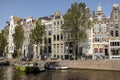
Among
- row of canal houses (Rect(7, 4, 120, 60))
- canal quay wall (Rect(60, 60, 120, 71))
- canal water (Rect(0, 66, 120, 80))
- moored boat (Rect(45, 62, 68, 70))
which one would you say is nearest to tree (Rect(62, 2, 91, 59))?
canal quay wall (Rect(60, 60, 120, 71))

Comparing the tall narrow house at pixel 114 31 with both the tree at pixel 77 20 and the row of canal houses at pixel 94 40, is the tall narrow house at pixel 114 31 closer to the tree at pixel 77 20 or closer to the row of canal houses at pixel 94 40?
the row of canal houses at pixel 94 40

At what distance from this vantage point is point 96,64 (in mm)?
58656

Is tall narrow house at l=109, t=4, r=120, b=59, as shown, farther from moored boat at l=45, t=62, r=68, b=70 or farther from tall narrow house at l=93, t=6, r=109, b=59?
moored boat at l=45, t=62, r=68, b=70

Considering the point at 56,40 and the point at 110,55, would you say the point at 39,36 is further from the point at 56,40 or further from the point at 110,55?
the point at 110,55

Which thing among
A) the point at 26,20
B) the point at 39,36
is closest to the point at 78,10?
the point at 39,36

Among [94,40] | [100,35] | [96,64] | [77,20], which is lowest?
[96,64]

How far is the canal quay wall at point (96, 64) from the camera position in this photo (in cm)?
Result: 5591

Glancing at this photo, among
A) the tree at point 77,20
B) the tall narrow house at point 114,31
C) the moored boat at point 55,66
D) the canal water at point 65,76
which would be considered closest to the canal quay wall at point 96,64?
the moored boat at point 55,66

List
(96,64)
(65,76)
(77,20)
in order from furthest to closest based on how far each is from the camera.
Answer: (77,20) → (96,64) → (65,76)

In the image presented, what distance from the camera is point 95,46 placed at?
235 ft

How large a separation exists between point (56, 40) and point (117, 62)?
31.8m

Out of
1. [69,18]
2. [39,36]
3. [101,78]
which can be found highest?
[69,18]

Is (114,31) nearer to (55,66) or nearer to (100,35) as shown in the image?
(100,35)

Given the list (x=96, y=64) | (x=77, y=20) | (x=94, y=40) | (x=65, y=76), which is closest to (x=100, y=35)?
(x=94, y=40)
